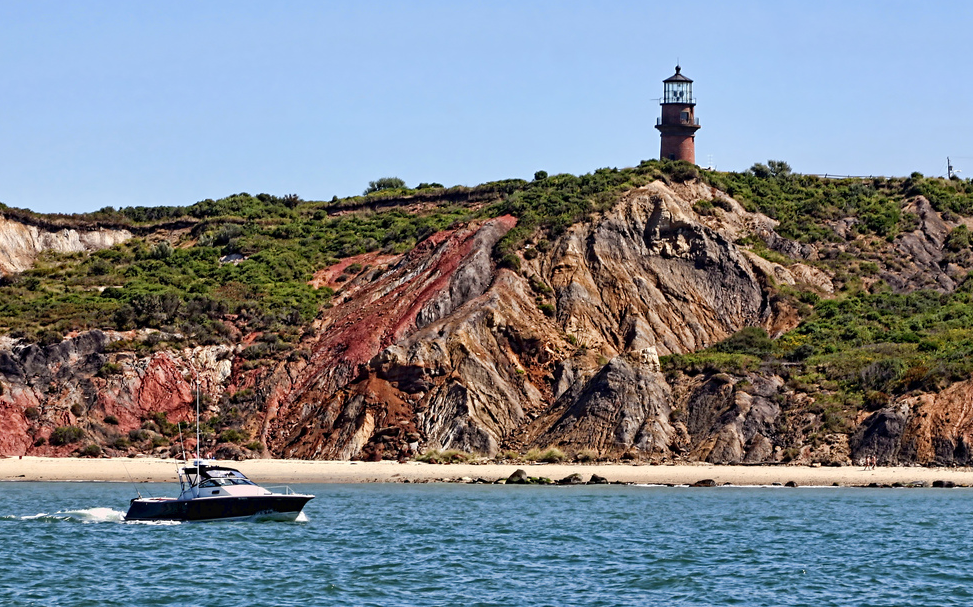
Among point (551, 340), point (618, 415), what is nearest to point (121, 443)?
point (551, 340)

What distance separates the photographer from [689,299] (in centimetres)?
7344

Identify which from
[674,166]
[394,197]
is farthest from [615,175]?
[394,197]

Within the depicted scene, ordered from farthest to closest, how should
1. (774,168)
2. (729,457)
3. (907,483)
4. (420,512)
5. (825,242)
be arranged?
(774,168), (825,242), (729,457), (907,483), (420,512)

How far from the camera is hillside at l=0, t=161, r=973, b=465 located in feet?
195

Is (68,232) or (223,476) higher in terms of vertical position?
(68,232)

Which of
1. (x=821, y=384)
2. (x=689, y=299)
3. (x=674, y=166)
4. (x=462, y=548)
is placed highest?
(x=674, y=166)

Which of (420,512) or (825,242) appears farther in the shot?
(825,242)

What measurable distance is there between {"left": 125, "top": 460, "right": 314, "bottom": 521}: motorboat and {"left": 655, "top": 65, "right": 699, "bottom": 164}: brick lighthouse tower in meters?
55.5

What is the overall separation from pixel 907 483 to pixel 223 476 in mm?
28282

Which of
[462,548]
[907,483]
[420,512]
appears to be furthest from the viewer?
[907,483]

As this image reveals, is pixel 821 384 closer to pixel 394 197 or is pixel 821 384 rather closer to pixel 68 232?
pixel 394 197

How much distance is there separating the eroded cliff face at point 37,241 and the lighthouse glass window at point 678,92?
139 ft

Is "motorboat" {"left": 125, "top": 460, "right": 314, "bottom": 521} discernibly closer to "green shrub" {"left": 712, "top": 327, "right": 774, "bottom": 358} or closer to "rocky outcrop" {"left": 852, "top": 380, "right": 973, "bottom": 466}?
"rocky outcrop" {"left": 852, "top": 380, "right": 973, "bottom": 466}

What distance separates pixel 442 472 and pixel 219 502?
56.3 ft
